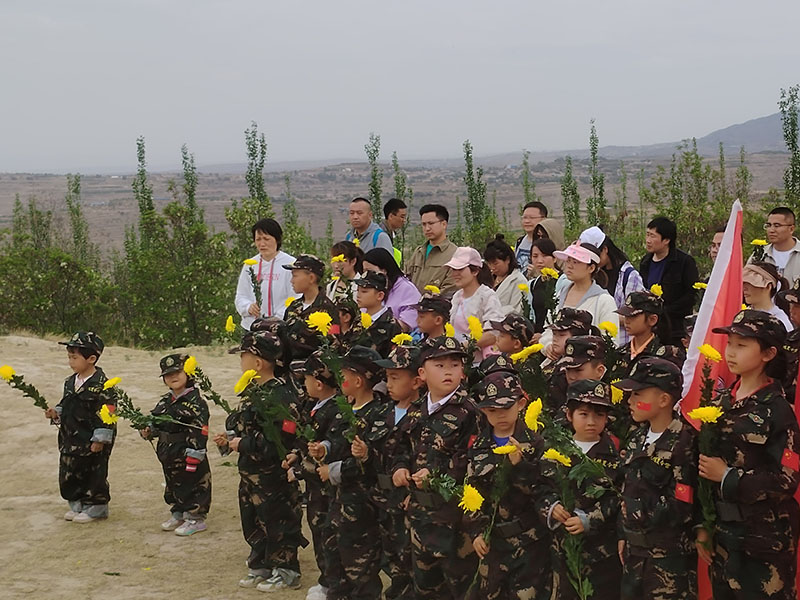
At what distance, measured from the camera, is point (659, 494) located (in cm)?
523

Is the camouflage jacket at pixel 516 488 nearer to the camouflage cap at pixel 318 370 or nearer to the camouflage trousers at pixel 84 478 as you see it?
the camouflage cap at pixel 318 370

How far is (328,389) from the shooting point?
726 centimetres

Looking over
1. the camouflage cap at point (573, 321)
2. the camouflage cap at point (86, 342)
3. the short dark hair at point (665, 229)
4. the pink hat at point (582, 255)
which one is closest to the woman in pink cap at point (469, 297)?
the pink hat at point (582, 255)

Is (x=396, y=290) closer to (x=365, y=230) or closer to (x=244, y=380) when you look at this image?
(x=365, y=230)

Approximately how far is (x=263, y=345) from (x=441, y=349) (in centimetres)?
197

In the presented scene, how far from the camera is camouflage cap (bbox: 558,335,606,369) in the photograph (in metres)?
6.34

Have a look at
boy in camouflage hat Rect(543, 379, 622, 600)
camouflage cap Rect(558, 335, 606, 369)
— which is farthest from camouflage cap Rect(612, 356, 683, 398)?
camouflage cap Rect(558, 335, 606, 369)

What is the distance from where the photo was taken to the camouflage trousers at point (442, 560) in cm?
611

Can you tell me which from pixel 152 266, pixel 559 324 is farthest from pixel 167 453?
pixel 152 266

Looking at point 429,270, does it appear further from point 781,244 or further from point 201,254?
point 201,254

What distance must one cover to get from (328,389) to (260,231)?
3408 millimetres

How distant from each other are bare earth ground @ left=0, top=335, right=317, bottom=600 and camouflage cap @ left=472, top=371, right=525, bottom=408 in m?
2.79

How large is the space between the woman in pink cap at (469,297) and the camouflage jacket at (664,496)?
118 inches

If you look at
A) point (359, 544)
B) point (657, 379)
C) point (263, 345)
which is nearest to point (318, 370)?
point (263, 345)
